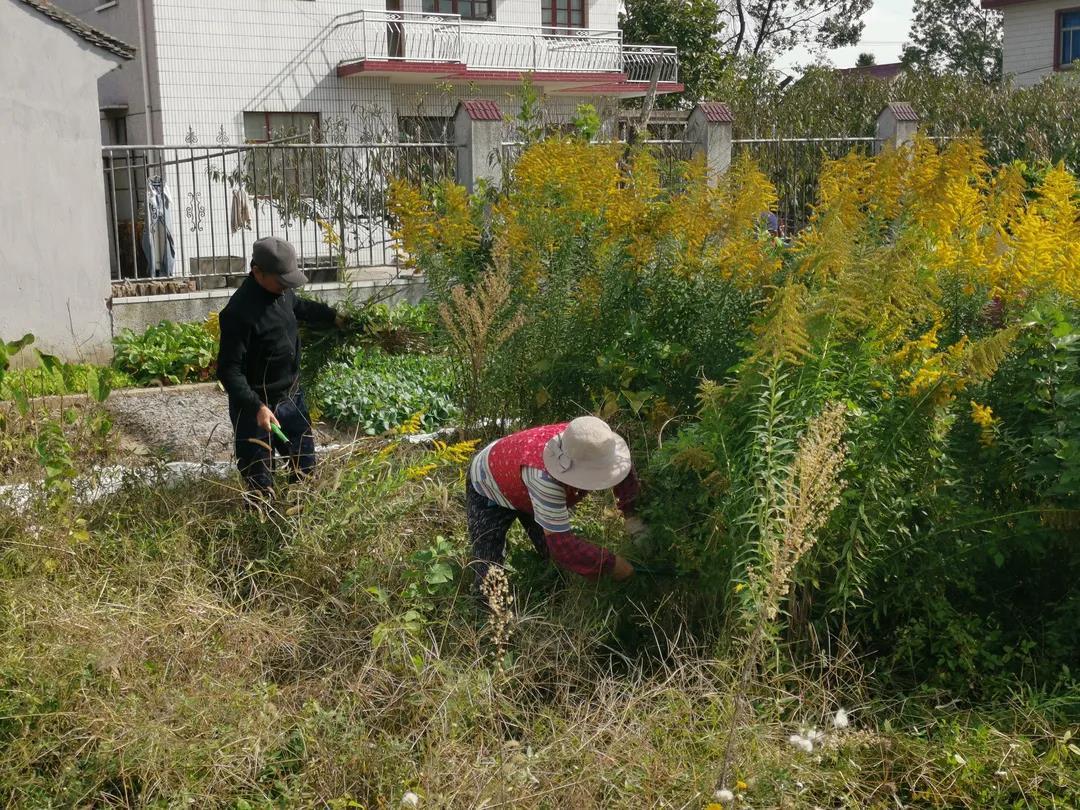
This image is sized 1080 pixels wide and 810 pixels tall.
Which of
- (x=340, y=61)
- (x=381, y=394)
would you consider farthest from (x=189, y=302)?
(x=340, y=61)

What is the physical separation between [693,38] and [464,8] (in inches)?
249

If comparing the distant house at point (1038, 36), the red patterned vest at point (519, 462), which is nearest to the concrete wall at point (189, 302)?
the red patterned vest at point (519, 462)

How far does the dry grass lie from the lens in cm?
328

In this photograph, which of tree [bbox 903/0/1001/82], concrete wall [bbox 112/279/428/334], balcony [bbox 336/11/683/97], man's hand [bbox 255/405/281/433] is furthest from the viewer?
tree [bbox 903/0/1001/82]

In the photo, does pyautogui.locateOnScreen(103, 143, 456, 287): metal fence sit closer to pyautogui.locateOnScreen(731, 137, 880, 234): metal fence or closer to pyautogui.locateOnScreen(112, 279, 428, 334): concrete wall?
pyautogui.locateOnScreen(112, 279, 428, 334): concrete wall

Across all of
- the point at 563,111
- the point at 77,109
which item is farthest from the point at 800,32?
the point at 77,109

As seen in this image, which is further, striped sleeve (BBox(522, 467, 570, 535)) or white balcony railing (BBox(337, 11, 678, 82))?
white balcony railing (BBox(337, 11, 678, 82))

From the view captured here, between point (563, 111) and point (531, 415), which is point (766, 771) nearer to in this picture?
point (531, 415)

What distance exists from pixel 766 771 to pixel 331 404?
4.89m

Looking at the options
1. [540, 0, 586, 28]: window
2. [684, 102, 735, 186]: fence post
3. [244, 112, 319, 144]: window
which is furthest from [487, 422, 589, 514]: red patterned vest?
[540, 0, 586, 28]: window

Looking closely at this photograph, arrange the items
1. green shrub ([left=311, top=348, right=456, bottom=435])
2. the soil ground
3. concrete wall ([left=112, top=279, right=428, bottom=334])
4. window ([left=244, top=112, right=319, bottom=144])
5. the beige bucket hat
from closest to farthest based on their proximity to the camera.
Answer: the beige bucket hat → the soil ground → green shrub ([left=311, top=348, right=456, bottom=435]) → concrete wall ([left=112, top=279, right=428, bottom=334]) → window ([left=244, top=112, right=319, bottom=144])

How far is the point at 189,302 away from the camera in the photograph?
10250 mm

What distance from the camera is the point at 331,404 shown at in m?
7.59

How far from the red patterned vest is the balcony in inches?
681
